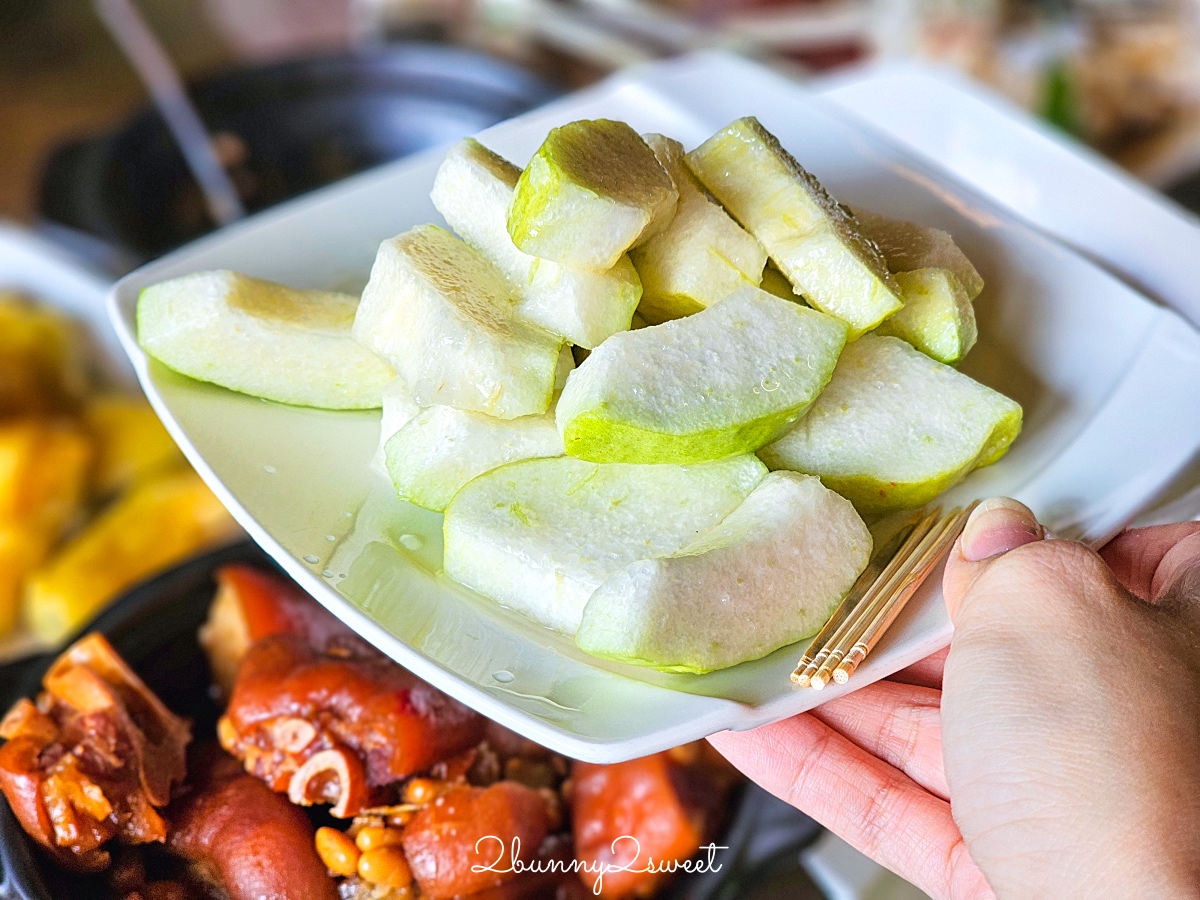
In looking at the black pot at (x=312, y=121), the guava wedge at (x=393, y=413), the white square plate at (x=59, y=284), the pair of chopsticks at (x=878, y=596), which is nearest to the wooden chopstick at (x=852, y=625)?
the pair of chopsticks at (x=878, y=596)

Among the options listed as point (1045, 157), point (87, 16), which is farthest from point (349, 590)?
point (87, 16)

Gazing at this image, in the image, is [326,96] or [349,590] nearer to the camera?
[349,590]

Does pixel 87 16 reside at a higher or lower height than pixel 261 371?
lower

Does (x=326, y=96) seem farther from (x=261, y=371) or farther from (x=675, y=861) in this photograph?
(x=675, y=861)

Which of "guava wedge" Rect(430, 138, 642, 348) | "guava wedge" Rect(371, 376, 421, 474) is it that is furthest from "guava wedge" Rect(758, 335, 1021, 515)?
"guava wedge" Rect(371, 376, 421, 474)

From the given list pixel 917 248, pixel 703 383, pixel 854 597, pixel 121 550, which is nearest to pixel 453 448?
pixel 703 383

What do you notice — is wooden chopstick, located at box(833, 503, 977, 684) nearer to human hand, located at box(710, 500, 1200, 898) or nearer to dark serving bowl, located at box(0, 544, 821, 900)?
human hand, located at box(710, 500, 1200, 898)

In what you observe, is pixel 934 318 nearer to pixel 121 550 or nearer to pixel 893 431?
pixel 893 431
